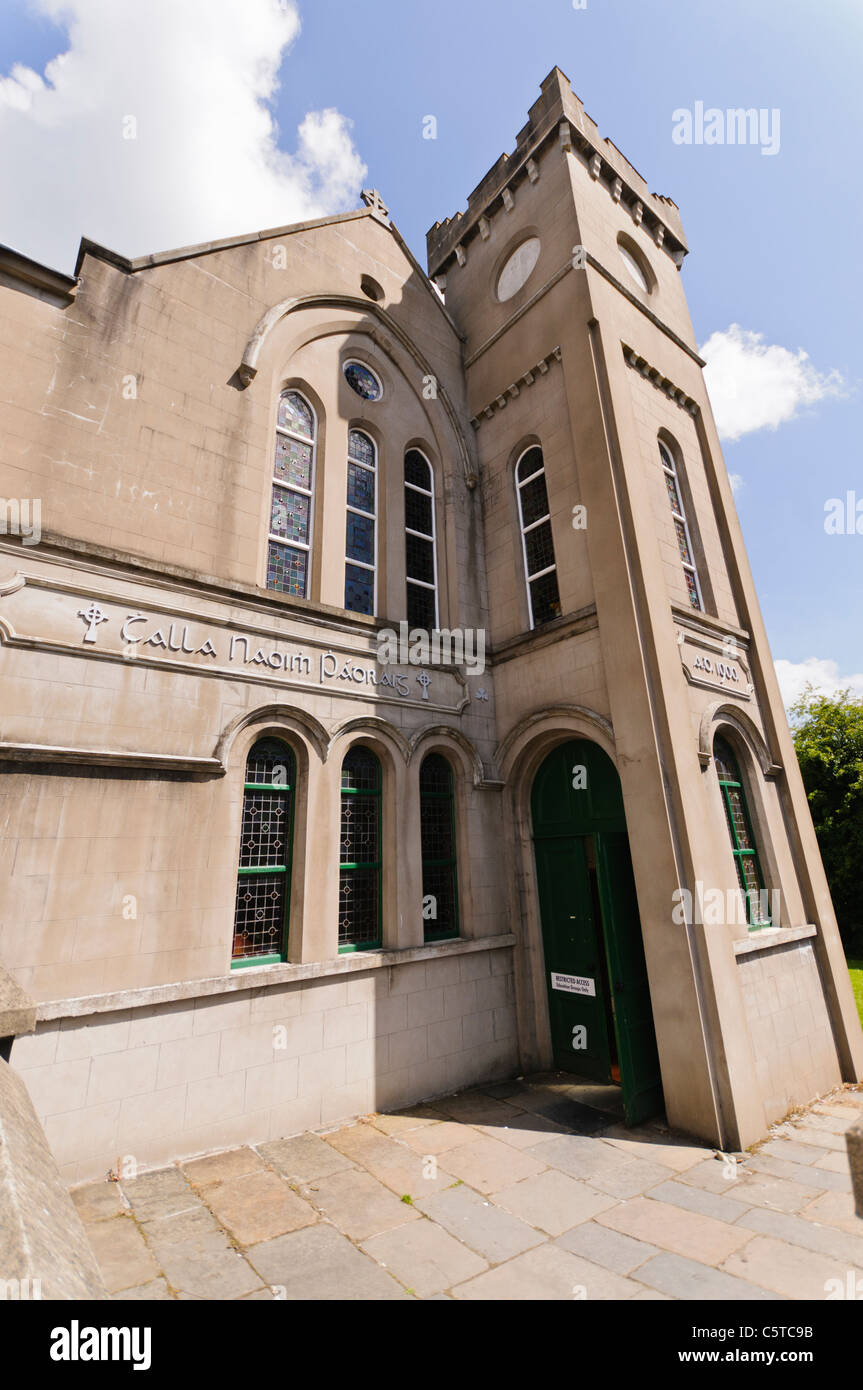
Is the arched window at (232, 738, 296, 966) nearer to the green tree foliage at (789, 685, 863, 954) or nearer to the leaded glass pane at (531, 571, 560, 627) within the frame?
the leaded glass pane at (531, 571, 560, 627)

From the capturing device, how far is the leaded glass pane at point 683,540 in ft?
35.2

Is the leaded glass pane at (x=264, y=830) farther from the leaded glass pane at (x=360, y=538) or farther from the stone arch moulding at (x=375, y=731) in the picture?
the leaded glass pane at (x=360, y=538)

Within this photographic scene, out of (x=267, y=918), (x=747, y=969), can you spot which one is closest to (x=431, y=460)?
(x=267, y=918)

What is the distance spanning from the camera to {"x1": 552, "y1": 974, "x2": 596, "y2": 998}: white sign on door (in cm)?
875

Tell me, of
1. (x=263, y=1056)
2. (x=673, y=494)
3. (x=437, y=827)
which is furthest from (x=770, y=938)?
(x=673, y=494)

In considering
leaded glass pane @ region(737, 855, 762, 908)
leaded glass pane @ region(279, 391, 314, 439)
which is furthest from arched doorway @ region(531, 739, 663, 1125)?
leaded glass pane @ region(279, 391, 314, 439)

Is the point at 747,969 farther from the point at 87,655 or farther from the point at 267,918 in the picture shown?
the point at 87,655

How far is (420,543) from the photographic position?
1108 cm

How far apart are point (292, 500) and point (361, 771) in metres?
4.46

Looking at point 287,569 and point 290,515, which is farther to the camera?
point 290,515

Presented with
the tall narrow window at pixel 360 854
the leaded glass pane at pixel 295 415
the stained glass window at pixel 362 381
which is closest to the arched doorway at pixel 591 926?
the tall narrow window at pixel 360 854

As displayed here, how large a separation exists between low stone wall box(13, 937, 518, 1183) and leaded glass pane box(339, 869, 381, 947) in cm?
47

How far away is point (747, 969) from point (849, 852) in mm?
19944

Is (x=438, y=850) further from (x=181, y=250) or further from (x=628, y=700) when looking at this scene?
(x=181, y=250)
